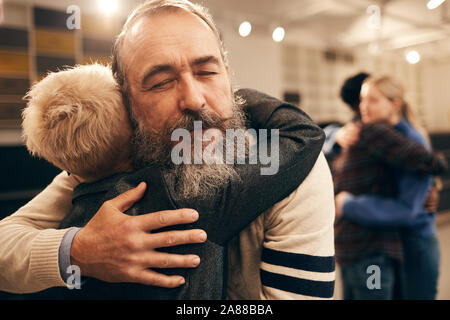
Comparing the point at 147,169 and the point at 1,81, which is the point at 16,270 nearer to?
the point at 147,169

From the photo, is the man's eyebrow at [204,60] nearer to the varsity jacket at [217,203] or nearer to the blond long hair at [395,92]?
the varsity jacket at [217,203]

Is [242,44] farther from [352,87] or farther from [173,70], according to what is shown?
[173,70]

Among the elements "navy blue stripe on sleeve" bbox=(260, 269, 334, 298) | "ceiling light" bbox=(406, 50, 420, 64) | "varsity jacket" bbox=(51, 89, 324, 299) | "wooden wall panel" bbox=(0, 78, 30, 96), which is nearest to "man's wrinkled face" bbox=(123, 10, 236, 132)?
"varsity jacket" bbox=(51, 89, 324, 299)

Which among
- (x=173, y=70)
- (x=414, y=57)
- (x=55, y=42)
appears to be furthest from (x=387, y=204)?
(x=55, y=42)

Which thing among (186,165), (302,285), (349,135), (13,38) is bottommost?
(302,285)

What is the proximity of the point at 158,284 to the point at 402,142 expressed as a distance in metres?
1.28

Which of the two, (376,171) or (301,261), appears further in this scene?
(376,171)

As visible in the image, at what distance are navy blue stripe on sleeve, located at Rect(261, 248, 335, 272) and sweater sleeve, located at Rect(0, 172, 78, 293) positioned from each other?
0.49 m

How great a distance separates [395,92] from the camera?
1547mm

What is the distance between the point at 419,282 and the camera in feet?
4.78

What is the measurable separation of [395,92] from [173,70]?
1.29 metres

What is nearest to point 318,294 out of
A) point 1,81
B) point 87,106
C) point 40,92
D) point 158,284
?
point 158,284

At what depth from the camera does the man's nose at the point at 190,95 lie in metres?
0.73

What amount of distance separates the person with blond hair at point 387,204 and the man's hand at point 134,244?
41.7 inches
